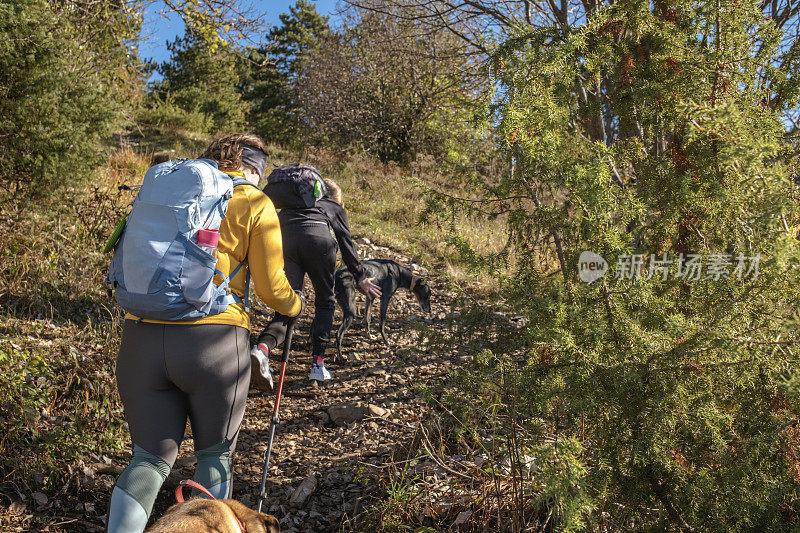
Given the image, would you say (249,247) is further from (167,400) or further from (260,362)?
(260,362)

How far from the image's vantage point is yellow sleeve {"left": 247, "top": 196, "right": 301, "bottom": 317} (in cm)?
241

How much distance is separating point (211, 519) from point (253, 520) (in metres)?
0.21

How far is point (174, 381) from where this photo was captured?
218 centimetres

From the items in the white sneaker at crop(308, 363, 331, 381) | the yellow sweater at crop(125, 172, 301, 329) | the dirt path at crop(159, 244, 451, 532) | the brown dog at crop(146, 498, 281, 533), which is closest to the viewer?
the brown dog at crop(146, 498, 281, 533)

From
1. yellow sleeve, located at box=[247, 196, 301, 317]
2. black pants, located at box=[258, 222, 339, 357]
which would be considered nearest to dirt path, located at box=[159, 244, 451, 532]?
black pants, located at box=[258, 222, 339, 357]

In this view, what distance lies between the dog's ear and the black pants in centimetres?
236

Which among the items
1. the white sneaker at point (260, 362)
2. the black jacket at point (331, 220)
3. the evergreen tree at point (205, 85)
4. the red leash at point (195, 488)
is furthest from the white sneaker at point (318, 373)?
the evergreen tree at point (205, 85)

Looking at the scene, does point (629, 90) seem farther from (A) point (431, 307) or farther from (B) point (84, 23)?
(B) point (84, 23)

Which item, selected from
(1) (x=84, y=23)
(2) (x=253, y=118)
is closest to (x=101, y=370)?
(1) (x=84, y=23)

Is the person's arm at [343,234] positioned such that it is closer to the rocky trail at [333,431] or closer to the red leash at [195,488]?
the rocky trail at [333,431]

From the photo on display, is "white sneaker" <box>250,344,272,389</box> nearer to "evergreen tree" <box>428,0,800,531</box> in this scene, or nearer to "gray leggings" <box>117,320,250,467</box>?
"gray leggings" <box>117,320,250,467</box>

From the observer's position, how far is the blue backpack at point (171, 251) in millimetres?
2084

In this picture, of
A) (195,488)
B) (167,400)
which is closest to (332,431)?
(195,488)

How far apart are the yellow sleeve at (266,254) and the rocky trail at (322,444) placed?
930 mm
